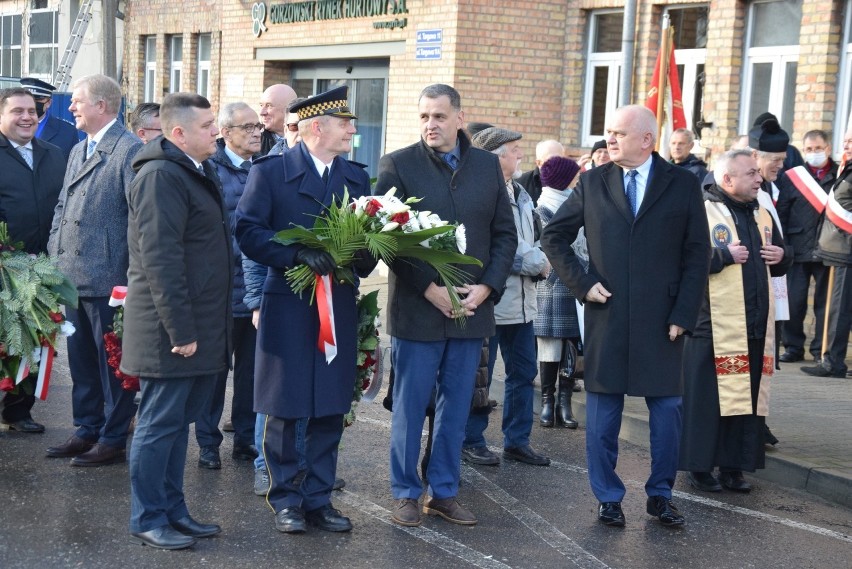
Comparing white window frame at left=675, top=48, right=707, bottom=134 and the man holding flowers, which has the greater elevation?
white window frame at left=675, top=48, right=707, bottom=134

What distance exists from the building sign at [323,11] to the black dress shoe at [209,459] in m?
10.5

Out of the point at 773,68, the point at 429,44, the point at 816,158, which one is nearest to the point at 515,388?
the point at 816,158

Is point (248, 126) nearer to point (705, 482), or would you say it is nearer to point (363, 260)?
point (363, 260)

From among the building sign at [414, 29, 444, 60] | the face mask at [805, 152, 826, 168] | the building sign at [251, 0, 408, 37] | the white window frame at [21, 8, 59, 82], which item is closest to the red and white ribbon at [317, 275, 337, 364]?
the face mask at [805, 152, 826, 168]

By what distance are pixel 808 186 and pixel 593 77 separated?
4.91 meters

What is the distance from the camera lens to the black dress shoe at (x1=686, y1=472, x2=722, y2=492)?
737 centimetres

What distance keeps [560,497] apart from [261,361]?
2057 millimetres

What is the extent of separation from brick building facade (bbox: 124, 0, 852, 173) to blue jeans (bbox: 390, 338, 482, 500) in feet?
24.9

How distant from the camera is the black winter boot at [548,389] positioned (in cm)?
888

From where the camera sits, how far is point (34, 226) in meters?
8.00

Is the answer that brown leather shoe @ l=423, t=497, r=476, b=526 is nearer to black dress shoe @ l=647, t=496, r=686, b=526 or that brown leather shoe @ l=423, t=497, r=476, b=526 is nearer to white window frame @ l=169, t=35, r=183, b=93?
black dress shoe @ l=647, t=496, r=686, b=526

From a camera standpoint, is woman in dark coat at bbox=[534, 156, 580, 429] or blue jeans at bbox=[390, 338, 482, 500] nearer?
blue jeans at bbox=[390, 338, 482, 500]

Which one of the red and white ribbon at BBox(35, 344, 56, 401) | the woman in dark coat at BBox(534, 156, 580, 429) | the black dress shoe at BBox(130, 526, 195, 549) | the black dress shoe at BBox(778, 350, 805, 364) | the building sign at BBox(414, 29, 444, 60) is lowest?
the black dress shoe at BBox(130, 526, 195, 549)

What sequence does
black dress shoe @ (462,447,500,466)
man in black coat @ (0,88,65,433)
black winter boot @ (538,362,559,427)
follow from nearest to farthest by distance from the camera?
black dress shoe @ (462,447,500,466)
man in black coat @ (0,88,65,433)
black winter boot @ (538,362,559,427)
